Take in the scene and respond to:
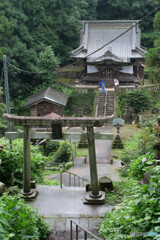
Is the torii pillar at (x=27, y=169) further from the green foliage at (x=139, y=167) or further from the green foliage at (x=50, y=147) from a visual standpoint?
the green foliage at (x=50, y=147)

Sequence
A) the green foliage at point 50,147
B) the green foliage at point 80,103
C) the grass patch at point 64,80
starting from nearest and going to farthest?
the green foliage at point 50,147 < the green foliage at point 80,103 < the grass patch at point 64,80

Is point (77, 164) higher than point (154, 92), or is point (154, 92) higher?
point (154, 92)

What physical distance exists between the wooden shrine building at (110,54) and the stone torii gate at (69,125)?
20457 millimetres

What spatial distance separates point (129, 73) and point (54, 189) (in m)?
22.4

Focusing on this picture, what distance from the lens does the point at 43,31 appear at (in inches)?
1318

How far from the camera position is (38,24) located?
33.6 meters

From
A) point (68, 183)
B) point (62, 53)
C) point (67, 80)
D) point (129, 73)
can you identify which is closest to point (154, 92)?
point (129, 73)

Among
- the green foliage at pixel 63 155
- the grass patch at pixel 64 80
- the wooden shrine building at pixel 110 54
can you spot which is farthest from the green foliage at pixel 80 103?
the green foliage at pixel 63 155

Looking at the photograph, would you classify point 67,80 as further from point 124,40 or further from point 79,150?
point 79,150

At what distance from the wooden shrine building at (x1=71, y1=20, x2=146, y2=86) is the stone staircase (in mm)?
2495

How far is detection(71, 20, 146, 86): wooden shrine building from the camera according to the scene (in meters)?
28.6

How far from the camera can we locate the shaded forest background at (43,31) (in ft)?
93.9

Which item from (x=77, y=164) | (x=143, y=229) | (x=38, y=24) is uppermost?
(x=38, y=24)

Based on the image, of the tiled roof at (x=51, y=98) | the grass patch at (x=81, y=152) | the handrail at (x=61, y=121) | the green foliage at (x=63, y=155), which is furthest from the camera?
the tiled roof at (x=51, y=98)
